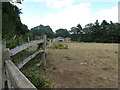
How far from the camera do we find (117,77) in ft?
10.4

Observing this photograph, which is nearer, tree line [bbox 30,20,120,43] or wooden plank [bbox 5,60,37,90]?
wooden plank [bbox 5,60,37,90]

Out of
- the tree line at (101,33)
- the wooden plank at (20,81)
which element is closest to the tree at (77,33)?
the tree line at (101,33)

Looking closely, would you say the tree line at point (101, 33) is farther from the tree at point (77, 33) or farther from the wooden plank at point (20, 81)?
the wooden plank at point (20, 81)

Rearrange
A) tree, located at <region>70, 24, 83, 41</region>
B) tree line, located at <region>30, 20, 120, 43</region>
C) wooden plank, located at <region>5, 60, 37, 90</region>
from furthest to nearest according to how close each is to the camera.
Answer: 1. tree, located at <region>70, 24, 83, 41</region>
2. tree line, located at <region>30, 20, 120, 43</region>
3. wooden plank, located at <region>5, 60, 37, 90</region>

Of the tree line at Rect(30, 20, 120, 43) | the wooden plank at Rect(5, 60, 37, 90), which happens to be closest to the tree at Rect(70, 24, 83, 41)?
the tree line at Rect(30, 20, 120, 43)

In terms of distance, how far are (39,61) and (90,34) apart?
37.4 meters

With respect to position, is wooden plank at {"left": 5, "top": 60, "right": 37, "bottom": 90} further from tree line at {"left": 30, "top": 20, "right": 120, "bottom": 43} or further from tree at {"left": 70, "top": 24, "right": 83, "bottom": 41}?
tree at {"left": 70, "top": 24, "right": 83, "bottom": 41}

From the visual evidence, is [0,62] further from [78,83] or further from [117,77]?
[117,77]

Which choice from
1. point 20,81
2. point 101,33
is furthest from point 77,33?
point 20,81

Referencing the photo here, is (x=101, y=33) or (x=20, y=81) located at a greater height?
(x=101, y=33)

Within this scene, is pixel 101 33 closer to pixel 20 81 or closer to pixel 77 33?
pixel 77 33

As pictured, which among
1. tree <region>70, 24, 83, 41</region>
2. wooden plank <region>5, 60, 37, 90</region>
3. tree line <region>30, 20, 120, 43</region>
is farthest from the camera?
tree <region>70, 24, 83, 41</region>

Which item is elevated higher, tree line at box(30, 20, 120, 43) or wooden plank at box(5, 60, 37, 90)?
tree line at box(30, 20, 120, 43)

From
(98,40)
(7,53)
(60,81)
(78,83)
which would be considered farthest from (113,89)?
(98,40)
